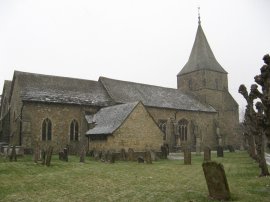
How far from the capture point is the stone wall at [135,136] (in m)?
28.0

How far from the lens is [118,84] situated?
4272 centimetres

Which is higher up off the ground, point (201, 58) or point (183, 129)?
point (201, 58)

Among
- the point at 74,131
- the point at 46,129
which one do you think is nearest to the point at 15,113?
the point at 46,129

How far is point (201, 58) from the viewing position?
54.0 metres

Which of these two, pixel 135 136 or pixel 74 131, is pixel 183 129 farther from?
pixel 135 136

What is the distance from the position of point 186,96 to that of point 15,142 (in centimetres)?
2729

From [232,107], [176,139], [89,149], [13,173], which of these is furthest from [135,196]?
[232,107]

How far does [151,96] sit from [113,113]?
1267 centimetres

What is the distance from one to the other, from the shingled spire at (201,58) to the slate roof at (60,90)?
19.8 meters

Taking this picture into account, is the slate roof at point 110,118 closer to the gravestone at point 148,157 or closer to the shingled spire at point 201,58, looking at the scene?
the gravestone at point 148,157

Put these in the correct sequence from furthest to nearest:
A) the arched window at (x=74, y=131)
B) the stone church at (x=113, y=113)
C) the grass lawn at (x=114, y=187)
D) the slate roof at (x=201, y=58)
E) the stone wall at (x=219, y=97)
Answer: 1. the slate roof at (x=201, y=58)
2. the stone wall at (x=219, y=97)
3. the arched window at (x=74, y=131)
4. the stone church at (x=113, y=113)
5. the grass lawn at (x=114, y=187)

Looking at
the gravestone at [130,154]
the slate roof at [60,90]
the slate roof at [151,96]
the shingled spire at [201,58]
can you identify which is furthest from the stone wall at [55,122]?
the shingled spire at [201,58]

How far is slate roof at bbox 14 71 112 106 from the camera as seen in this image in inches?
1297

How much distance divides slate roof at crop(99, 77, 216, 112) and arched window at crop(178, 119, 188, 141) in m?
1.95
